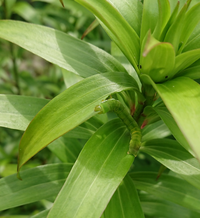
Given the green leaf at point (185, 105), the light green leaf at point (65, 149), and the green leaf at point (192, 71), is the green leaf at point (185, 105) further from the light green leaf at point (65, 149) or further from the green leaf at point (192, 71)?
the light green leaf at point (65, 149)

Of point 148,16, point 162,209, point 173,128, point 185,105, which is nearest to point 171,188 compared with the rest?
point 162,209

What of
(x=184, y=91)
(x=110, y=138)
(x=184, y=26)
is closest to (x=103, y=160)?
(x=110, y=138)

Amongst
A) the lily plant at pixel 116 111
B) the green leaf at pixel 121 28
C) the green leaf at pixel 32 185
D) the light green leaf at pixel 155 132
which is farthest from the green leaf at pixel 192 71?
the green leaf at pixel 32 185

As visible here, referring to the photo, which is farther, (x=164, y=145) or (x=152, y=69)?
(x=164, y=145)

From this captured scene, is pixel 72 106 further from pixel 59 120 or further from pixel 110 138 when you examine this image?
pixel 110 138

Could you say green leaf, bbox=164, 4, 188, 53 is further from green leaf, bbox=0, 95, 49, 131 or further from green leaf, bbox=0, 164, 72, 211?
green leaf, bbox=0, 164, 72, 211

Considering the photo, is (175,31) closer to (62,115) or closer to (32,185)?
(62,115)
